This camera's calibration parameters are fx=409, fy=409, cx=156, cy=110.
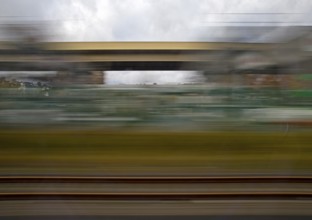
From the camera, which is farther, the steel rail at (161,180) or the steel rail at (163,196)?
the steel rail at (161,180)

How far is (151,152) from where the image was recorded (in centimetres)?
1062

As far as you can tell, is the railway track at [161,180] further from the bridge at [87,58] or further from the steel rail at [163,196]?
the bridge at [87,58]

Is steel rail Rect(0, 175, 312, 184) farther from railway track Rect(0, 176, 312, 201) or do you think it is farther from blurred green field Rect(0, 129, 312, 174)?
blurred green field Rect(0, 129, 312, 174)

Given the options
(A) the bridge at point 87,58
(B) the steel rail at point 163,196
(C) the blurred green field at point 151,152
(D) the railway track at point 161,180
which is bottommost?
(B) the steel rail at point 163,196

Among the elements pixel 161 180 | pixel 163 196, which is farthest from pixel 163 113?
pixel 163 196

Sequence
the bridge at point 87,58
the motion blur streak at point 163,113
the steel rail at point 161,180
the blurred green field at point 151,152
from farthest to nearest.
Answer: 1. the bridge at point 87,58
2. the motion blur streak at point 163,113
3. the blurred green field at point 151,152
4. the steel rail at point 161,180

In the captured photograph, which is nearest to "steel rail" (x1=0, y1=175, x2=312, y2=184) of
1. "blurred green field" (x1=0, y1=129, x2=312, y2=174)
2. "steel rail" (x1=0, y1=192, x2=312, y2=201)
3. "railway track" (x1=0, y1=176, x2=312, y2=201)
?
"railway track" (x1=0, y1=176, x2=312, y2=201)

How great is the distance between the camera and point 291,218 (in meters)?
4.43

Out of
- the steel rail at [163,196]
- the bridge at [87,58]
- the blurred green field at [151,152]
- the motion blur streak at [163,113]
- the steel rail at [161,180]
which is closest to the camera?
the steel rail at [163,196]

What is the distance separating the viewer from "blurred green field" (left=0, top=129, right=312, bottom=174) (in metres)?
8.62

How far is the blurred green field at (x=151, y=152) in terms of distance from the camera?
28.3 ft

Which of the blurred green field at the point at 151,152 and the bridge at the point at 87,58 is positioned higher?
the bridge at the point at 87,58

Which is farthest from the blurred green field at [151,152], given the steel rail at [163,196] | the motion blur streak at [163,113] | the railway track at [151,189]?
the steel rail at [163,196]

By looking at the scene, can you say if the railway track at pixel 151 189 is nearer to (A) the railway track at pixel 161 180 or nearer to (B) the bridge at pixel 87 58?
(A) the railway track at pixel 161 180
